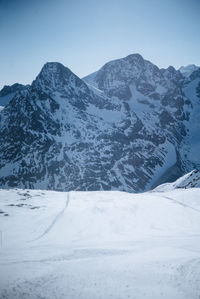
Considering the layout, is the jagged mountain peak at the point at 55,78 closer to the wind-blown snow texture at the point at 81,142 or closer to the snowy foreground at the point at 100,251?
the wind-blown snow texture at the point at 81,142

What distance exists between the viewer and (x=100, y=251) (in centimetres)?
1141

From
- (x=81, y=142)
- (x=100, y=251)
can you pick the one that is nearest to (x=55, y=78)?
(x=81, y=142)

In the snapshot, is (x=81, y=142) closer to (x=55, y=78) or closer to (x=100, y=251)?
(x=55, y=78)

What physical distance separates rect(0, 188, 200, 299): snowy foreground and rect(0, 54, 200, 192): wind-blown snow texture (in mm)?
84860

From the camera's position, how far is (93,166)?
11881cm

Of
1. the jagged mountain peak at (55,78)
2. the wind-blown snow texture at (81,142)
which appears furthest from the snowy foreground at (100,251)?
the jagged mountain peak at (55,78)

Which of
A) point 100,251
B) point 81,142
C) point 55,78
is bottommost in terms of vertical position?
Result: point 100,251

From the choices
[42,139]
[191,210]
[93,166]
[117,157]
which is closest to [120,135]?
[117,157]

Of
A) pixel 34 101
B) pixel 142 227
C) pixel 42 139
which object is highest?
pixel 34 101

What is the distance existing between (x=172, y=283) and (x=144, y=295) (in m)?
1.38

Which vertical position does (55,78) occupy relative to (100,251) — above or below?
above

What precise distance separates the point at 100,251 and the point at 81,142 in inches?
4766

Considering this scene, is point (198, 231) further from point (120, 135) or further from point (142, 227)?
point (120, 135)

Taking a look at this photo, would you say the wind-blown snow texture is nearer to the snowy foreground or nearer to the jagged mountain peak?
the jagged mountain peak
